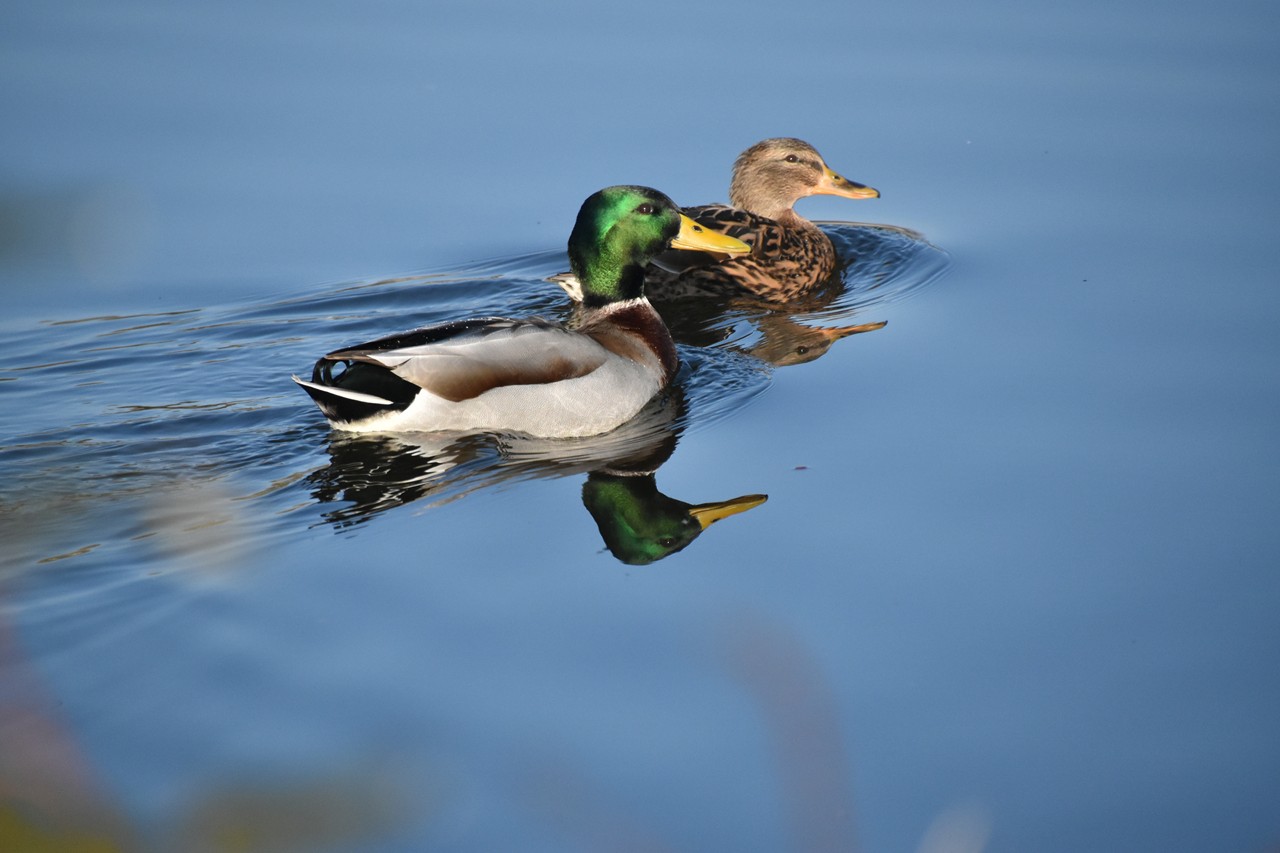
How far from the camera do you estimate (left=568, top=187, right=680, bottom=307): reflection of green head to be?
834 cm

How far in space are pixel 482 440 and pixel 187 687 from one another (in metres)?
2.67

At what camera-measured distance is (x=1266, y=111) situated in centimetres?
1080

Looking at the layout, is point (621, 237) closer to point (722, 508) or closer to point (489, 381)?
Result: point (489, 381)

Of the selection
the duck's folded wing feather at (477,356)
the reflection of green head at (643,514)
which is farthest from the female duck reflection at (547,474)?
the duck's folded wing feather at (477,356)

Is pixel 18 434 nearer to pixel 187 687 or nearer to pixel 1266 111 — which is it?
pixel 187 687

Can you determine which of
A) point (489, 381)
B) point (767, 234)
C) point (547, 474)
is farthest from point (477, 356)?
point (767, 234)

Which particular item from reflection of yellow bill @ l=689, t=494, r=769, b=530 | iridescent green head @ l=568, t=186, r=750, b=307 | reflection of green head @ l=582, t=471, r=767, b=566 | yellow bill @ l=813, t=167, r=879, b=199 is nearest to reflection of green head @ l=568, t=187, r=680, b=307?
iridescent green head @ l=568, t=186, r=750, b=307

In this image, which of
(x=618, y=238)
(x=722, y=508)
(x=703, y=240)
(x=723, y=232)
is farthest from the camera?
(x=723, y=232)

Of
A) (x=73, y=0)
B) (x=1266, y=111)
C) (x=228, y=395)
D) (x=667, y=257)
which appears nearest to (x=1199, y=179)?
(x=1266, y=111)

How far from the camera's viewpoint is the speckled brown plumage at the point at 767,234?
9.80 metres

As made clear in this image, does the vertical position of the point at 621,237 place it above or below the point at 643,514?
above

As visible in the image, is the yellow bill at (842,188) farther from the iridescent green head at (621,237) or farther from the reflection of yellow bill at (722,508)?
the reflection of yellow bill at (722,508)

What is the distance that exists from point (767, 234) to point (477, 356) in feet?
10.8

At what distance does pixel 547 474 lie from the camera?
6.97 m
